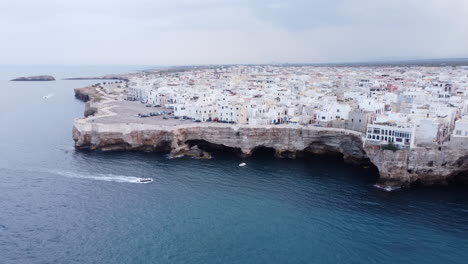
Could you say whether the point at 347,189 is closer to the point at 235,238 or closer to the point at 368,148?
the point at 368,148

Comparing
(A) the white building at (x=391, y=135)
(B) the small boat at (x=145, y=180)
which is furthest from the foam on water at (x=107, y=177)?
(A) the white building at (x=391, y=135)

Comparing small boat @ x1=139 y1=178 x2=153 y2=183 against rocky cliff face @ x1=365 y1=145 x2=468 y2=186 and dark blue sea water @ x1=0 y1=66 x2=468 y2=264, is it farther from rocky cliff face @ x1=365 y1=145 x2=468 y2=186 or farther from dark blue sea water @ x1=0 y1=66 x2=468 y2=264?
rocky cliff face @ x1=365 y1=145 x2=468 y2=186

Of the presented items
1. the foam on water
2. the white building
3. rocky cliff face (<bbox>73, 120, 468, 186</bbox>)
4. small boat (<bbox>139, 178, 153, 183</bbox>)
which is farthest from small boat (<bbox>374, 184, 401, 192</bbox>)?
the foam on water

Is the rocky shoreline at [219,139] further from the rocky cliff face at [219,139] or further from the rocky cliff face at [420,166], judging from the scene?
the rocky cliff face at [420,166]

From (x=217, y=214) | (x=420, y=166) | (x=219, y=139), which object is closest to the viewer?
(x=217, y=214)

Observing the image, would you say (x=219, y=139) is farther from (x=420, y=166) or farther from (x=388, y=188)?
(x=420, y=166)

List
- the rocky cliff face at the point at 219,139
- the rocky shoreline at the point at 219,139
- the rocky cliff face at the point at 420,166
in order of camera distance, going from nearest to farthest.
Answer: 1. the rocky cliff face at the point at 420,166
2. the rocky shoreline at the point at 219,139
3. the rocky cliff face at the point at 219,139

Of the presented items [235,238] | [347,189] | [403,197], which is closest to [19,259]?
[235,238]

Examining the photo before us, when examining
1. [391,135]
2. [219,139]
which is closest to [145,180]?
[219,139]
